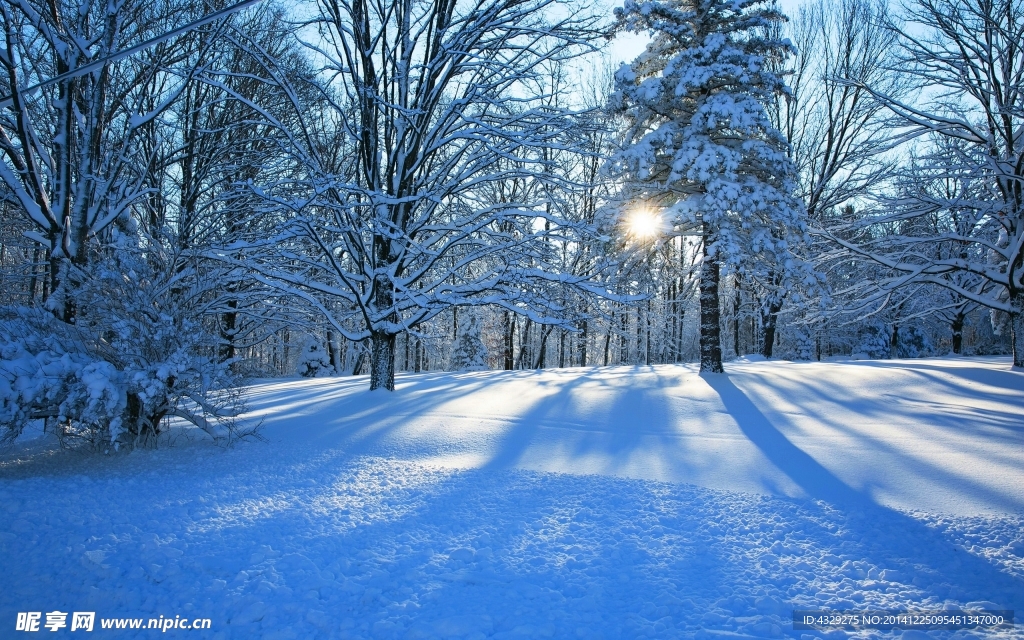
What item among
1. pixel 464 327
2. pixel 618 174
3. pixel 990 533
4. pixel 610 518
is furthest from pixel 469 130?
pixel 464 327

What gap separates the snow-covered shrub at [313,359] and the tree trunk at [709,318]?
17.8 m

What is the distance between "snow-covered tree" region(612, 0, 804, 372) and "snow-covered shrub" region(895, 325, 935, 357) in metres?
26.4

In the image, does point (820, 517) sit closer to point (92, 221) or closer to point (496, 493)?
point (496, 493)

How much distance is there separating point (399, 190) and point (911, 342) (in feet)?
118

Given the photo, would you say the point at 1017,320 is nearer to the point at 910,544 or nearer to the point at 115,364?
the point at 910,544

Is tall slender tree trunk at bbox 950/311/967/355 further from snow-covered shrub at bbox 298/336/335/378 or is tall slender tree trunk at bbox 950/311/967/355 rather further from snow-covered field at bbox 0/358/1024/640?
snow-covered shrub at bbox 298/336/335/378

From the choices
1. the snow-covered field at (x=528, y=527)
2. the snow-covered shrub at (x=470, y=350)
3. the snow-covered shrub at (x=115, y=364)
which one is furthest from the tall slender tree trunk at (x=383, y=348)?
the snow-covered shrub at (x=470, y=350)

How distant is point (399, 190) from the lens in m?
9.05

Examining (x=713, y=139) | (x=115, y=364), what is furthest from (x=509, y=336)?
(x=115, y=364)

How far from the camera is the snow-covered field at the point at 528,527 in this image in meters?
2.61

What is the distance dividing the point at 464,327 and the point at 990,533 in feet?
80.0

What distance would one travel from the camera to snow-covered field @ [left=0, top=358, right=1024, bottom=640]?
261 centimetres

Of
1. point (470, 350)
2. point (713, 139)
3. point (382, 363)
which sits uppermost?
point (713, 139)

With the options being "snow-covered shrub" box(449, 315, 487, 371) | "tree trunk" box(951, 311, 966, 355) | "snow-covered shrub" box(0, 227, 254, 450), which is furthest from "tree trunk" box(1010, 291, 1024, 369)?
"snow-covered shrub" box(449, 315, 487, 371)
